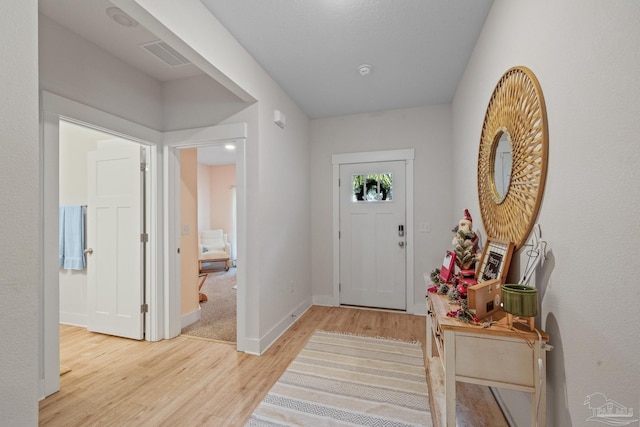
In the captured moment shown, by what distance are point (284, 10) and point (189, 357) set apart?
286 cm

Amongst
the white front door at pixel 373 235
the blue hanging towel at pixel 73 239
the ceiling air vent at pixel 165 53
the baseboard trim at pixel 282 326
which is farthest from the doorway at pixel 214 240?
the white front door at pixel 373 235

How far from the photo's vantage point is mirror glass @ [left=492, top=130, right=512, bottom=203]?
147 cm

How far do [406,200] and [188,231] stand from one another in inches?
107

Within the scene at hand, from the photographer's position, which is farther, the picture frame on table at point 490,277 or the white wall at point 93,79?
the white wall at point 93,79

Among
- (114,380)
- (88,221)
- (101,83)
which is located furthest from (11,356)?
(88,221)

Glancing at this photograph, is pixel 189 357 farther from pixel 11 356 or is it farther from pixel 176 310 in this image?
pixel 11 356

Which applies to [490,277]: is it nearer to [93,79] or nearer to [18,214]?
[18,214]

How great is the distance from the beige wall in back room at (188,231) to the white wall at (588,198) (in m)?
3.15

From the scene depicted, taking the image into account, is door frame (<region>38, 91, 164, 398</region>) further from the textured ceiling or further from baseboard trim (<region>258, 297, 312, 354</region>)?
baseboard trim (<region>258, 297, 312, 354</region>)

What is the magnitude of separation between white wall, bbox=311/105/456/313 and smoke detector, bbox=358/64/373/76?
103 cm

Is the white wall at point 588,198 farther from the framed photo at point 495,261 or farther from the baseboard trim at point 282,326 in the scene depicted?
the baseboard trim at point 282,326

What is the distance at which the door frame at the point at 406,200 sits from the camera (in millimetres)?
3406

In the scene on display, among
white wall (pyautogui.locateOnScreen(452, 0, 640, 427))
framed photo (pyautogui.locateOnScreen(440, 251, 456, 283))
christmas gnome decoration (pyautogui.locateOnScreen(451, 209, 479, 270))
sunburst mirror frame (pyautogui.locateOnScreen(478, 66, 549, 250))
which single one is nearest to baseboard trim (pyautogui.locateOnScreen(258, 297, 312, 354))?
framed photo (pyautogui.locateOnScreen(440, 251, 456, 283))

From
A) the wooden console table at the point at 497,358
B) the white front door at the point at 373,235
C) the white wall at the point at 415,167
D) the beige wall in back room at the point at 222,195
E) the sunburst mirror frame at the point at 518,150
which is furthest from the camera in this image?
the beige wall in back room at the point at 222,195
